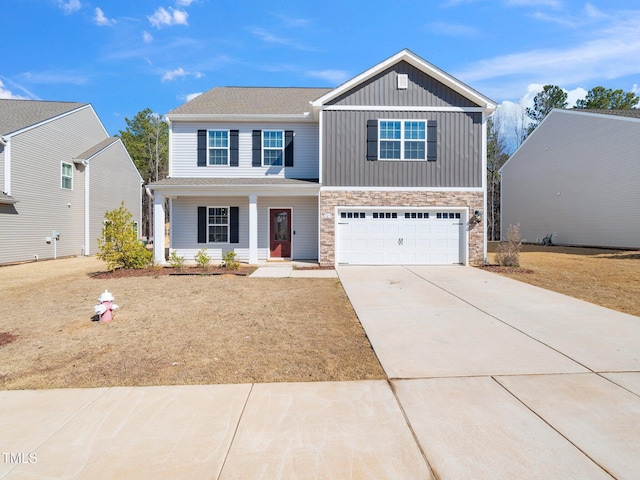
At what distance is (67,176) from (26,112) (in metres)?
3.42

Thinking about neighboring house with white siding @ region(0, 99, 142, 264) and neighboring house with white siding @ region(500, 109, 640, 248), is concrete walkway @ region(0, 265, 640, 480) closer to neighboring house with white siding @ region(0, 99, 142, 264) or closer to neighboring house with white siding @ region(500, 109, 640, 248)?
neighboring house with white siding @ region(0, 99, 142, 264)

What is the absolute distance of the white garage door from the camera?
13.3 m

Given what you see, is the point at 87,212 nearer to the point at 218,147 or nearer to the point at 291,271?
the point at 218,147

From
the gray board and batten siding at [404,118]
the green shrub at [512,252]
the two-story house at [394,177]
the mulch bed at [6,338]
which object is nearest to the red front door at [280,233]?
the two-story house at [394,177]

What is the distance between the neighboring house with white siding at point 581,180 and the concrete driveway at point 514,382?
15743mm

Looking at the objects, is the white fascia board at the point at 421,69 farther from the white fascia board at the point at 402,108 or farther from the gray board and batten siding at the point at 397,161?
the gray board and batten siding at the point at 397,161

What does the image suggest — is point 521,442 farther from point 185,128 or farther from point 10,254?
point 10,254

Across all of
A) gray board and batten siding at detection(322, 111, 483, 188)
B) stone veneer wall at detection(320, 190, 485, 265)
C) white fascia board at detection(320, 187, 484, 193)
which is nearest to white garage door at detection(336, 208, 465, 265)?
stone veneer wall at detection(320, 190, 485, 265)

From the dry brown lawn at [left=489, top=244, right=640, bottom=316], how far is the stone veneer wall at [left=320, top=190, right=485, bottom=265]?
1.80 m

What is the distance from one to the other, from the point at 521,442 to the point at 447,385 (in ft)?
3.17

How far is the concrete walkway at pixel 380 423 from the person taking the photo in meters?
2.44

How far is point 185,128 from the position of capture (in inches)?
578

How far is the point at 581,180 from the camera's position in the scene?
21.1 meters

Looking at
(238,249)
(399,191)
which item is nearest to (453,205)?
(399,191)
